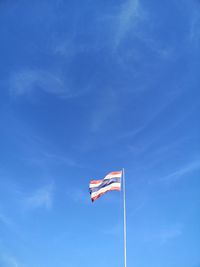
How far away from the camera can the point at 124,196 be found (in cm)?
2027

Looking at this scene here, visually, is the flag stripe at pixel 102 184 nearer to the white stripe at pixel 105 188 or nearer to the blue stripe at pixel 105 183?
the blue stripe at pixel 105 183

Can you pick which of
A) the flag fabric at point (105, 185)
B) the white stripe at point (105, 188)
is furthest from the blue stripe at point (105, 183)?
the white stripe at point (105, 188)

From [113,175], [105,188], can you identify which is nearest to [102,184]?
[105,188]

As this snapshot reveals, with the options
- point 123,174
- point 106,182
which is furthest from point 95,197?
point 123,174

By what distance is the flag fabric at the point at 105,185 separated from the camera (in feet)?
69.3

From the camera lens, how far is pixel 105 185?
21.7 m

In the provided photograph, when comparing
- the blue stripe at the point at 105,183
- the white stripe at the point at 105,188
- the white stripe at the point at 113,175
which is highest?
the white stripe at the point at 113,175

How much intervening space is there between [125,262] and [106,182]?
6821 mm

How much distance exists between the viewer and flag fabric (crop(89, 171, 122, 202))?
21123mm

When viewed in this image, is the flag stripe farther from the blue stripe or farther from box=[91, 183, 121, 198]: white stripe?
box=[91, 183, 121, 198]: white stripe

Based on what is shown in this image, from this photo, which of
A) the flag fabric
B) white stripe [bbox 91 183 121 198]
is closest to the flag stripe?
the flag fabric

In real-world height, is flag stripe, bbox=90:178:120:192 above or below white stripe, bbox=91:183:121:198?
above

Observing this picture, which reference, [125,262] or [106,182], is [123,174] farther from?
[125,262]

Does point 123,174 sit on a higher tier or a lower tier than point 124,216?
higher
